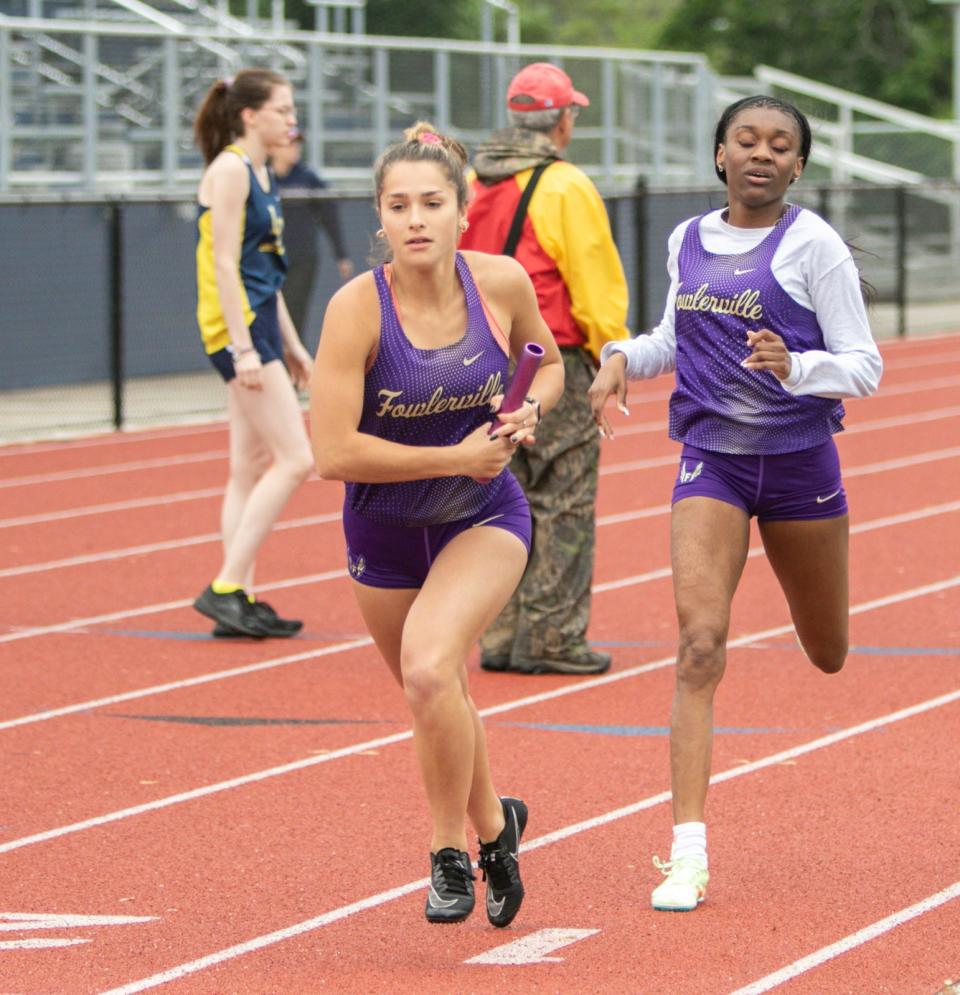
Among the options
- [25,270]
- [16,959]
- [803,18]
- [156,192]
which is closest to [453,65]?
[156,192]

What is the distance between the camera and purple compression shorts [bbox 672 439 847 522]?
5.26 m

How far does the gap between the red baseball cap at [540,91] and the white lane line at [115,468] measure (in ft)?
21.4

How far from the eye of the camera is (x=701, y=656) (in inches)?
200

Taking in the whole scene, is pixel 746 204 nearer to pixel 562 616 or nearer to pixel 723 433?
pixel 723 433

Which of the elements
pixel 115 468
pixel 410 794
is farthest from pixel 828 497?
pixel 115 468

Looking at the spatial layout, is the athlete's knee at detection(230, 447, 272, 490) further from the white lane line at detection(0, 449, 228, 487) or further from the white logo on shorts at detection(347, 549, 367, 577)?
the white lane line at detection(0, 449, 228, 487)

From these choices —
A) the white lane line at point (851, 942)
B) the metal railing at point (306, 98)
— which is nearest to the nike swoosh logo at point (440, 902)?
the white lane line at point (851, 942)

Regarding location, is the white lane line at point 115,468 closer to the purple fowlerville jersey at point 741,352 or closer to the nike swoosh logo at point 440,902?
the purple fowlerville jersey at point 741,352

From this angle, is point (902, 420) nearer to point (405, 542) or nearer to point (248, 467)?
point (248, 467)

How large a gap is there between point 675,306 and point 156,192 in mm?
15695

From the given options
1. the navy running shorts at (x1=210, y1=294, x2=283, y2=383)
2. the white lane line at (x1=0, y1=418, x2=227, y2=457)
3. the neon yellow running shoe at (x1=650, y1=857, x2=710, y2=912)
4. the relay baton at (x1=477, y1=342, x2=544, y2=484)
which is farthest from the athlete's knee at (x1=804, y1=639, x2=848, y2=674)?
the white lane line at (x1=0, y1=418, x2=227, y2=457)

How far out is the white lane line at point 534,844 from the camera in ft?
15.1

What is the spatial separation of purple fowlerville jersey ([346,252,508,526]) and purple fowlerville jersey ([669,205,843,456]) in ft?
2.03

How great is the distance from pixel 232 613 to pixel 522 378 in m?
4.11
